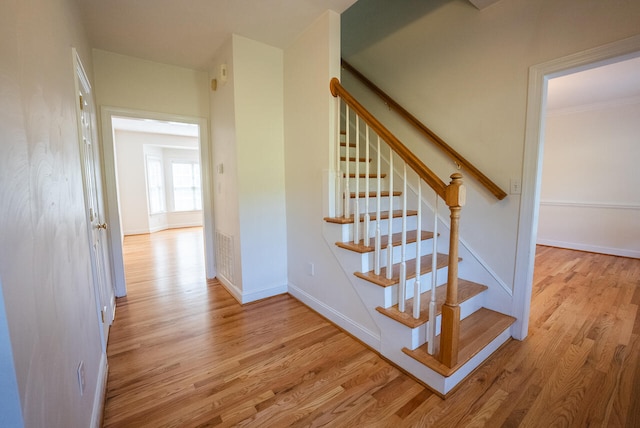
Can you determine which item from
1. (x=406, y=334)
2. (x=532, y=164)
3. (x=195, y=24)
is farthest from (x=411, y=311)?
(x=195, y=24)

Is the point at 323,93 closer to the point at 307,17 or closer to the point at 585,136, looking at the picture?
the point at 307,17

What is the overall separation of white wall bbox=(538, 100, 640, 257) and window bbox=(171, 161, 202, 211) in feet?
25.5

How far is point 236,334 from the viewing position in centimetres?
216

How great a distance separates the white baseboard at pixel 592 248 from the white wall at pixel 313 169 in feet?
15.6

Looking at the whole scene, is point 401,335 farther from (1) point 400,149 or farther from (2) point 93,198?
(2) point 93,198

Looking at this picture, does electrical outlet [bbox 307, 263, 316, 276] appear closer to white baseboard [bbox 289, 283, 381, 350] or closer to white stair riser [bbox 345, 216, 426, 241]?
white baseboard [bbox 289, 283, 381, 350]

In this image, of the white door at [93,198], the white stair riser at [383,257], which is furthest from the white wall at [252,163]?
the white stair riser at [383,257]

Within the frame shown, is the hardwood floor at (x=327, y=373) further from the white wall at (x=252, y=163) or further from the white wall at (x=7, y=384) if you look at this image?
the white wall at (x=7, y=384)

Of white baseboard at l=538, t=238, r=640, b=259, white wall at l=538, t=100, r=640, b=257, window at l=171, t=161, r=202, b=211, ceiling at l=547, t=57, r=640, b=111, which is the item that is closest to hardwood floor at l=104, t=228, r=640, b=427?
white baseboard at l=538, t=238, r=640, b=259

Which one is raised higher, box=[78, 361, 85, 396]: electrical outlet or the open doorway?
the open doorway

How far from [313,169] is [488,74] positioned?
5.11 ft

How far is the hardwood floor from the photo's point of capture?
141cm

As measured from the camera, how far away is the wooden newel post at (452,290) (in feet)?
4.65

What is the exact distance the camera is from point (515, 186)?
1995 mm
